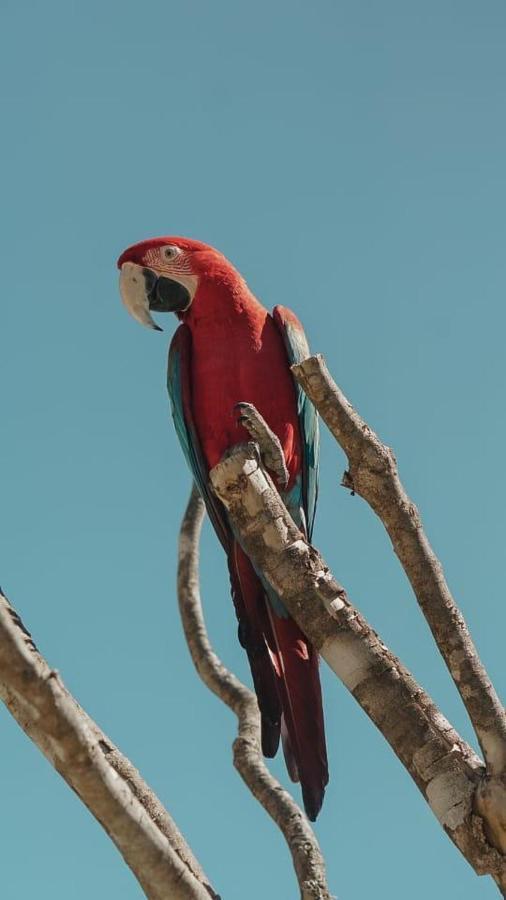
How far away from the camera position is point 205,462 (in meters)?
4.89

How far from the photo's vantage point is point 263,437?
11.9ft

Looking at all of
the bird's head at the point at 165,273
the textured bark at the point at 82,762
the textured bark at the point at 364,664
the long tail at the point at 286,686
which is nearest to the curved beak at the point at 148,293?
the bird's head at the point at 165,273

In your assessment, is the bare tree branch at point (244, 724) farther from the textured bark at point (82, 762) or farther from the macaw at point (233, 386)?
the textured bark at point (82, 762)

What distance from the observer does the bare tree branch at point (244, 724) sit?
3.61m

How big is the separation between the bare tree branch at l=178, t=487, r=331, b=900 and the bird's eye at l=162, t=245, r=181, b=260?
3.80 feet

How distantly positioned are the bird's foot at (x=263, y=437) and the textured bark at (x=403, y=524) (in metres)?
0.72

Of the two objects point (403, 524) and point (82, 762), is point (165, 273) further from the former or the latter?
point (82, 762)

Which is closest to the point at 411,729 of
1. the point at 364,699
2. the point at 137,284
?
the point at 364,699

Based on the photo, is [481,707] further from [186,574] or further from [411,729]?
[186,574]

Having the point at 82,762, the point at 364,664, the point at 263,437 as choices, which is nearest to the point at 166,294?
the point at 263,437

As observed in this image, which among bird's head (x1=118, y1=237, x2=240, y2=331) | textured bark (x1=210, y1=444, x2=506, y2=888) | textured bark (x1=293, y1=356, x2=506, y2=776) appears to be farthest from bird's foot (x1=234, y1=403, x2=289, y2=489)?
bird's head (x1=118, y1=237, x2=240, y2=331)

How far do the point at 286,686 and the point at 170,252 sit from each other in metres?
2.30

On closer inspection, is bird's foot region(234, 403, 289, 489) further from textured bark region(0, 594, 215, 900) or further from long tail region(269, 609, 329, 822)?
textured bark region(0, 594, 215, 900)

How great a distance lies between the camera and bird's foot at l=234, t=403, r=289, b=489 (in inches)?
139
